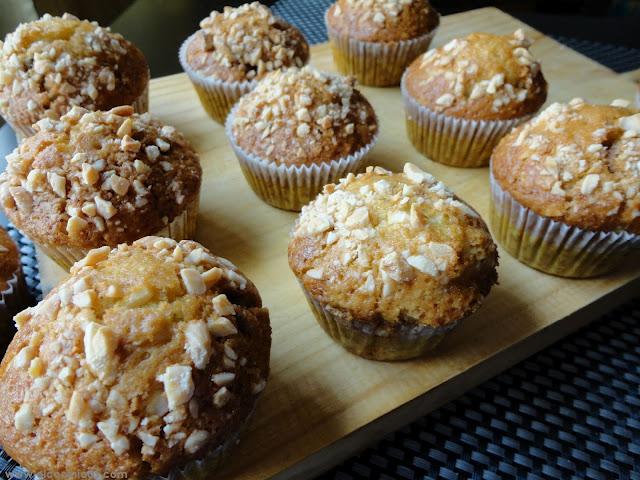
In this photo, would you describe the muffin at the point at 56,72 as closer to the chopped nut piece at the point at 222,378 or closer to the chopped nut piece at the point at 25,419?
the chopped nut piece at the point at 25,419

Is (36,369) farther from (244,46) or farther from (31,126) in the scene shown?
(244,46)

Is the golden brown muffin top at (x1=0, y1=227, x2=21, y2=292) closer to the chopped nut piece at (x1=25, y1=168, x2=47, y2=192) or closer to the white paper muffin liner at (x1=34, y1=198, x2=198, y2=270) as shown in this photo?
the white paper muffin liner at (x1=34, y1=198, x2=198, y2=270)

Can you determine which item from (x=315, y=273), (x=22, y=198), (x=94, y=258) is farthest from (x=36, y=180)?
(x=315, y=273)

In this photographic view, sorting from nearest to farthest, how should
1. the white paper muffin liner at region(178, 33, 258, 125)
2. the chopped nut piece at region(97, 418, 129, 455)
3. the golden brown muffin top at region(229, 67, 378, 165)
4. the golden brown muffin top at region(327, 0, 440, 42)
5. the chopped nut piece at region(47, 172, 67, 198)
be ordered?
1. the chopped nut piece at region(97, 418, 129, 455)
2. the chopped nut piece at region(47, 172, 67, 198)
3. the golden brown muffin top at region(229, 67, 378, 165)
4. the white paper muffin liner at region(178, 33, 258, 125)
5. the golden brown muffin top at region(327, 0, 440, 42)

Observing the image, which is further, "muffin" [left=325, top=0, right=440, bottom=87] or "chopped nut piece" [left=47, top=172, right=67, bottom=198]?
"muffin" [left=325, top=0, right=440, bottom=87]

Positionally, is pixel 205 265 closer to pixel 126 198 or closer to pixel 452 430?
pixel 126 198

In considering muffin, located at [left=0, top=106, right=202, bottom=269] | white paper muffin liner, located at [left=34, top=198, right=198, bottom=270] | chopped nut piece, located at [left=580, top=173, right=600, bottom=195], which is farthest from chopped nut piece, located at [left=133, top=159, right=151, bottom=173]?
chopped nut piece, located at [left=580, top=173, right=600, bottom=195]
